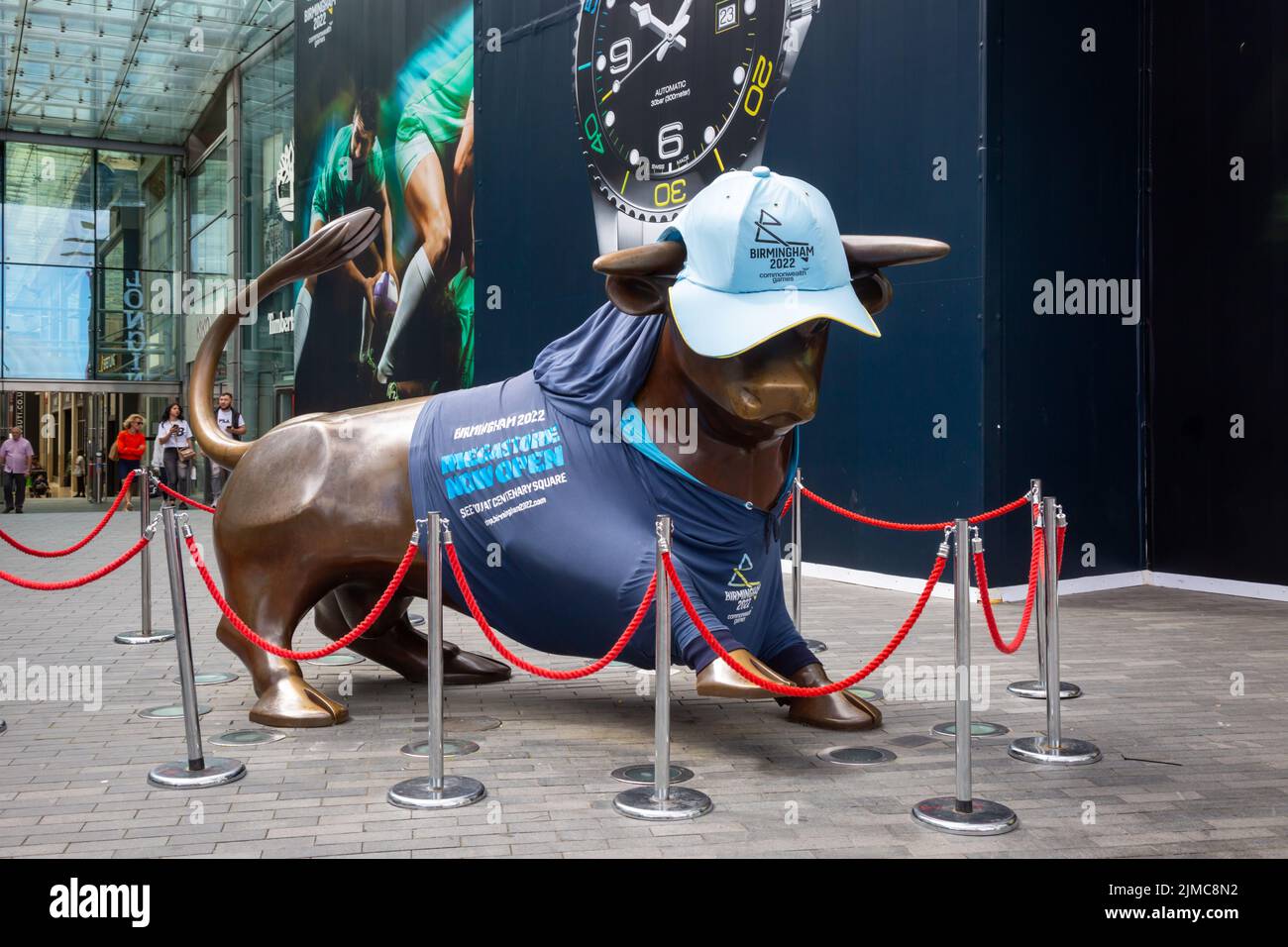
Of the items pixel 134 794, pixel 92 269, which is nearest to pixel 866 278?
pixel 134 794

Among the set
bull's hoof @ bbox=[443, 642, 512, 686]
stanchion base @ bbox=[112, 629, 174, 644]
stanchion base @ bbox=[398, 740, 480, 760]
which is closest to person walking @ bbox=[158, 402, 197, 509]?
stanchion base @ bbox=[112, 629, 174, 644]

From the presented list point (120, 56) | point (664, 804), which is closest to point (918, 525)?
point (664, 804)

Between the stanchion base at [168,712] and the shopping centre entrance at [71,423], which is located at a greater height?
the shopping centre entrance at [71,423]

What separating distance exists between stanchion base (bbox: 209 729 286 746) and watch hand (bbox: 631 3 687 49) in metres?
7.04

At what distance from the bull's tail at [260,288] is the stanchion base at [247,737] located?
1229mm

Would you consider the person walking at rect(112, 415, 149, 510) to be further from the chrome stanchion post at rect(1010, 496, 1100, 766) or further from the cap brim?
the chrome stanchion post at rect(1010, 496, 1100, 766)

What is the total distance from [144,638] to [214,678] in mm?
1269

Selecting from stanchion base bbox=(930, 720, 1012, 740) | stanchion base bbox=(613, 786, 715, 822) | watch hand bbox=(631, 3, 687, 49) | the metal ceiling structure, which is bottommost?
stanchion base bbox=(930, 720, 1012, 740)

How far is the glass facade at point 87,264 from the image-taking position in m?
22.6

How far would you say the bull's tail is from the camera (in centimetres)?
513

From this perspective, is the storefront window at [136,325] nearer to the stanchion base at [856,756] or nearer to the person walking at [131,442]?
the person walking at [131,442]

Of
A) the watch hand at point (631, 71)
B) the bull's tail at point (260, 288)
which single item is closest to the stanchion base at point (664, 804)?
the bull's tail at point (260, 288)

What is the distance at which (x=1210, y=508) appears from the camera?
856 cm

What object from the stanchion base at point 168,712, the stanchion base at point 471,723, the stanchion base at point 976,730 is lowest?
the stanchion base at point 976,730
